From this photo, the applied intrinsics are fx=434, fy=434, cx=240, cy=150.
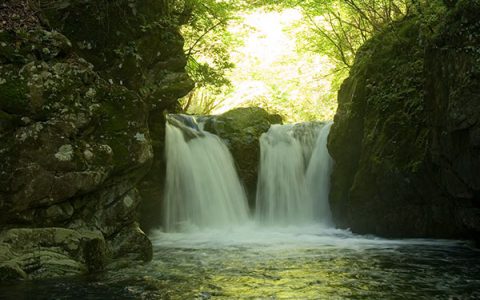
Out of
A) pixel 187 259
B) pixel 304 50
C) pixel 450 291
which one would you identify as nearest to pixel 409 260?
pixel 450 291

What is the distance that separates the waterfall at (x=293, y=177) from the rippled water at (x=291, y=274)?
4.43 meters

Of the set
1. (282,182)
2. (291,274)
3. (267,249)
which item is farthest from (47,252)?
(282,182)

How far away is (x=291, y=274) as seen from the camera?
19.3 ft

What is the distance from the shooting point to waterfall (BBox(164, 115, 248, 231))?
12.4m

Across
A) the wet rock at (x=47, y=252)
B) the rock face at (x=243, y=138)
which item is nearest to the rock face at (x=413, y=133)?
the rock face at (x=243, y=138)

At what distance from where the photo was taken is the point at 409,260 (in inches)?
269

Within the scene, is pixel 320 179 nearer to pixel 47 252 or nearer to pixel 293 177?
pixel 293 177

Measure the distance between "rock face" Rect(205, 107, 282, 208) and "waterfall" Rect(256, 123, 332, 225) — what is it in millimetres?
267

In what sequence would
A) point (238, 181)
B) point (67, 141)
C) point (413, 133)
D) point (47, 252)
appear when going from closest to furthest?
point (47, 252)
point (67, 141)
point (413, 133)
point (238, 181)

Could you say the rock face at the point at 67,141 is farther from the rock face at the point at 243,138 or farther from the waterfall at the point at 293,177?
the waterfall at the point at 293,177

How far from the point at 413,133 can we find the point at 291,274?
5.07 meters

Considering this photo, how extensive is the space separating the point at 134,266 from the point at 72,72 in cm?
336

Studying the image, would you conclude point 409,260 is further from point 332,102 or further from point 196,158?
point 332,102

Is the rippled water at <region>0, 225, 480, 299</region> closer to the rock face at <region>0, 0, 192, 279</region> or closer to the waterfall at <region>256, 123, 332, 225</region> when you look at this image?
the rock face at <region>0, 0, 192, 279</region>
